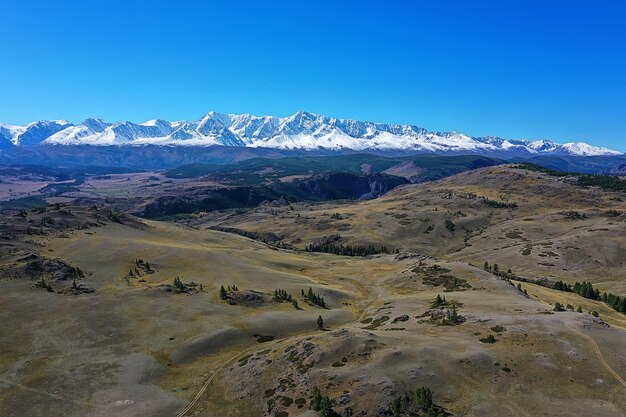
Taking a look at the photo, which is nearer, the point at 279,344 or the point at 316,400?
the point at 316,400

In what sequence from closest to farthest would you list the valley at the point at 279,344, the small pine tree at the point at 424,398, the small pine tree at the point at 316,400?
1. the small pine tree at the point at 424,398
2. the small pine tree at the point at 316,400
3. the valley at the point at 279,344

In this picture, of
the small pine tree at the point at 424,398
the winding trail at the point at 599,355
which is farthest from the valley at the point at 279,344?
the small pine tree at the point at 424,398

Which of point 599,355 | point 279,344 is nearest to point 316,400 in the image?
point 279,344

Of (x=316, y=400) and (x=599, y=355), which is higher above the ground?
(x=599, y=355)

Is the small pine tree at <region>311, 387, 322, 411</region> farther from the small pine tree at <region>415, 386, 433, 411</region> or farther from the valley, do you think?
the small pine tree at <region>415, 386, 433, 411</region>

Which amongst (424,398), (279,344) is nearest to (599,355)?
(424,398)

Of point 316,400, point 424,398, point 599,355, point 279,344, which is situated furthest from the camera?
point 279,344

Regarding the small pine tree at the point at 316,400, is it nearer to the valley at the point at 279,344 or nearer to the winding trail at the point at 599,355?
the valley at the point at 279,344

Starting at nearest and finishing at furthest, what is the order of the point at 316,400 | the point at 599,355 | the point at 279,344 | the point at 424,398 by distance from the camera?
1. the point at 424,398
2. the point at 316,400
3. the point at 599,355
4. the point at 279,344

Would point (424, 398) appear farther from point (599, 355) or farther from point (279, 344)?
point (279, 344)

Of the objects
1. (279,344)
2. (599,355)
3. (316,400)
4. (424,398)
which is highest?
(599,355)

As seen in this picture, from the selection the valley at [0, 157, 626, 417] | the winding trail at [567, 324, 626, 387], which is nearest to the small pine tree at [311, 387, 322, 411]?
the valley at [0, 157, 626, 417]

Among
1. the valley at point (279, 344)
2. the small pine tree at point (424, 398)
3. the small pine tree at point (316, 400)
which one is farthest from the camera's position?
the valley at point (279, 344)
